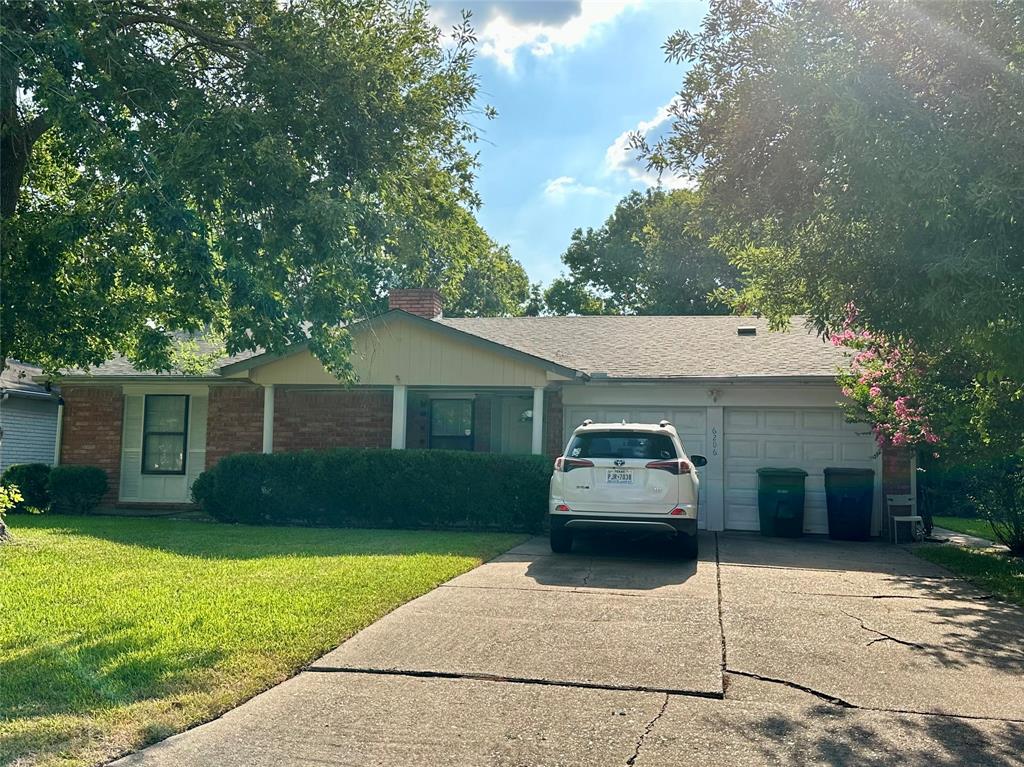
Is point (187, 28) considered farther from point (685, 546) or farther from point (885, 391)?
point (885, 391)

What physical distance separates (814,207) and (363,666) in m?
5.16

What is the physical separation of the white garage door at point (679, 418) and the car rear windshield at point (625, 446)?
493 cm

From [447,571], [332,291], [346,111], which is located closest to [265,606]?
[447,571]

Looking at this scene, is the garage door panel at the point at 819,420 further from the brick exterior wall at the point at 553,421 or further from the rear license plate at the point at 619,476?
the rear license plate at the point at 619,476

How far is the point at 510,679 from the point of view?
17.5ft

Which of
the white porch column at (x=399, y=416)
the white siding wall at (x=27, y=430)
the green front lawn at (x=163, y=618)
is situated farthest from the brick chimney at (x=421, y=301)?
the white siding wall at (x=27, y=430)

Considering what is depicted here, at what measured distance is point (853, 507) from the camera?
13.8 m

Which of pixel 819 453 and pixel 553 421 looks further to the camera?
pixel 553 421

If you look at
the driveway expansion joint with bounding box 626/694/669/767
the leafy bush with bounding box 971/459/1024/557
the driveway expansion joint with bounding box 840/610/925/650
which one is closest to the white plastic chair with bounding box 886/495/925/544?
the leafy bush with bounding box 971/459/1024/557

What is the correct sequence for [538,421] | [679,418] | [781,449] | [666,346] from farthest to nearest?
1. [666,346]
2. [679,418]
3. [781,449]
4. [538,421]

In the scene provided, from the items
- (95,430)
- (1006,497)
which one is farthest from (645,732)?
(95,430)

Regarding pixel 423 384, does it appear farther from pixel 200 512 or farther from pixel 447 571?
pixel 447 571

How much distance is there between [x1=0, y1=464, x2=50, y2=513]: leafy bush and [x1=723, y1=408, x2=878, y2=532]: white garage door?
1325 cm

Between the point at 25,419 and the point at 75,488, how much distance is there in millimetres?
6767
